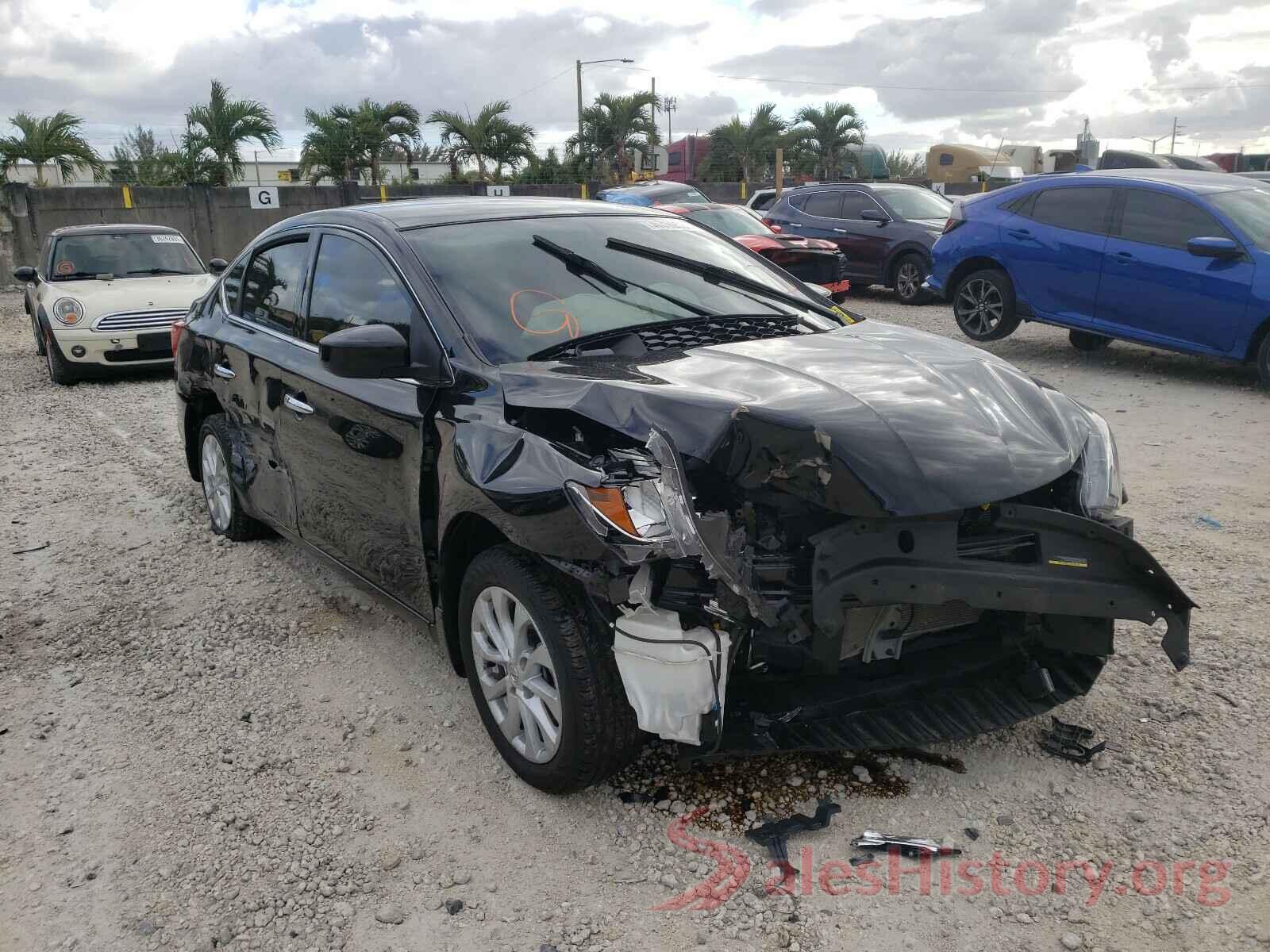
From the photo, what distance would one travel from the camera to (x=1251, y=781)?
294 cm

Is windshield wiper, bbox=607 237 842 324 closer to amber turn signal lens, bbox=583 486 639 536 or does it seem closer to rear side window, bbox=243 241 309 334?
rear side window, bbox=243 241 309 334

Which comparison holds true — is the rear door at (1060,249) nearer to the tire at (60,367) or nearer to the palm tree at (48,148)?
the tire at (60,367)

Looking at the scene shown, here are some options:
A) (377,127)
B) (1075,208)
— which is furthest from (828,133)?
(1075,208)

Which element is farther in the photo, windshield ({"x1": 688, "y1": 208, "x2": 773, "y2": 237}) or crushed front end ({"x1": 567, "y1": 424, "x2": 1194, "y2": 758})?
windshield ({"x1": 688, "y1": 208, "x2": 773, "y2": 237})

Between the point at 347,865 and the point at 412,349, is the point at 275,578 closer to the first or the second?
the point at 412,349

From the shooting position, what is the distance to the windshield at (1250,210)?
7965 millimetres

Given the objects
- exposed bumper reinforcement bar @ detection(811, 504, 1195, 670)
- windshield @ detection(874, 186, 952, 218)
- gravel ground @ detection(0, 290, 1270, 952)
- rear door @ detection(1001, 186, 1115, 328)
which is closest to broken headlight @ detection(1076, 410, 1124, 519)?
exposed bumper reinforcement bar @ detection(811, 504, 1195, 670)

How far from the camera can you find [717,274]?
4055 millimetres

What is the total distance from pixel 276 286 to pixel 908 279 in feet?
35.8

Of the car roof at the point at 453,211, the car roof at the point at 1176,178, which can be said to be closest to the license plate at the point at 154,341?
the car roof at the point at 453,211

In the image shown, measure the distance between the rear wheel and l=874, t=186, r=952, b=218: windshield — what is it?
4417mm

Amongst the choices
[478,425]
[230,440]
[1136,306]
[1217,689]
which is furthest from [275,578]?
[1136,306]

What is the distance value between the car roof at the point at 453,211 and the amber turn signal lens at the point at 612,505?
1.63 m

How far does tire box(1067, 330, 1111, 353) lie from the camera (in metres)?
10.2
